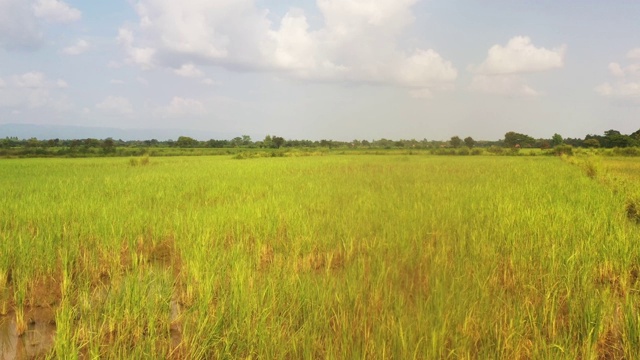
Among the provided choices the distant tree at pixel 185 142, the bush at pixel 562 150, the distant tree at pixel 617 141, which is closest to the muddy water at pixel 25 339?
the bush at pixel 562 150

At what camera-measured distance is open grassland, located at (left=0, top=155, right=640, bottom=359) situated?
1888 mm

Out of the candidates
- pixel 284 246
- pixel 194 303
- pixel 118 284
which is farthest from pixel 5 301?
pixel 284 246

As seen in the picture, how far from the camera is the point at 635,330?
195 cm

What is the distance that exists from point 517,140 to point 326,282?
6956 centimetres

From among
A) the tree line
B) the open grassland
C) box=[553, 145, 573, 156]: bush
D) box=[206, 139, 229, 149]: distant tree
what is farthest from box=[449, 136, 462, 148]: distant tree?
the open grassland

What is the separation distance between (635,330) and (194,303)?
2.70 m

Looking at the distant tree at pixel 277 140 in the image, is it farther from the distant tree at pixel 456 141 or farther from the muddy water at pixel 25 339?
the muddy water at pixel 25 339

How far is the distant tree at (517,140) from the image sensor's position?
61500mm

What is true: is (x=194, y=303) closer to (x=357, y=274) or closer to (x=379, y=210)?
(x=357, y=274)

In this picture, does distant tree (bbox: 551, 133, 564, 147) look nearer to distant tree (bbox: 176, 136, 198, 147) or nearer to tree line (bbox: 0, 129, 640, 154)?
tree line (bbox: 0, 129, 640, 154)

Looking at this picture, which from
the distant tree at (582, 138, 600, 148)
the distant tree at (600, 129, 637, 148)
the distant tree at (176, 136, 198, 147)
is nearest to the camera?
the distant tree at (600, 129, 637, 148)

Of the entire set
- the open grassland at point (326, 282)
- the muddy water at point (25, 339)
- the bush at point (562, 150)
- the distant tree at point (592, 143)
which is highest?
the distant tree at point (592, 143)

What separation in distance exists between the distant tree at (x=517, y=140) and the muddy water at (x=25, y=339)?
227ft

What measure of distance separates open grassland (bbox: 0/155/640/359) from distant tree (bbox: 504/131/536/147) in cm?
6416
